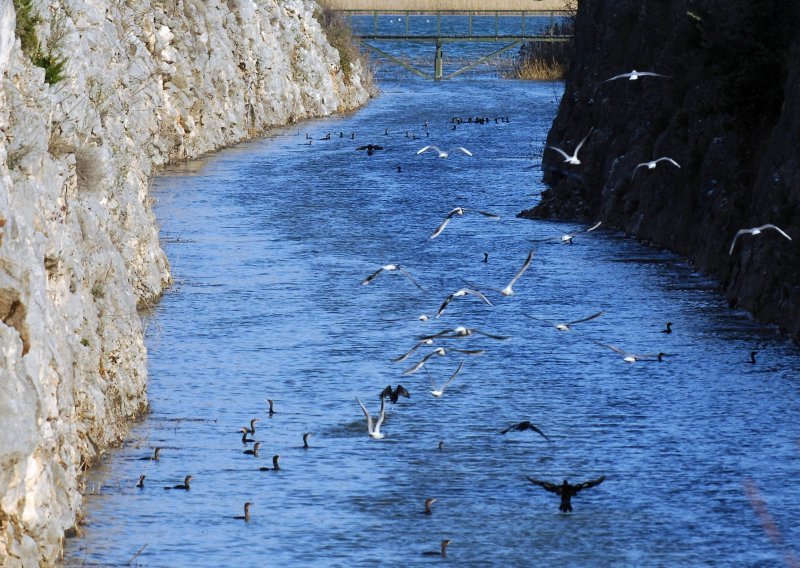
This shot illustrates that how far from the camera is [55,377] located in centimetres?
2164

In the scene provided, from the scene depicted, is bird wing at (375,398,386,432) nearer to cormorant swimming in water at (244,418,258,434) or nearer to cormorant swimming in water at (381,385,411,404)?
cormorant swimming in water at (381,385,411,404)

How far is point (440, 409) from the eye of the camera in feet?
101

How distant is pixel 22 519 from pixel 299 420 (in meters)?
10.7

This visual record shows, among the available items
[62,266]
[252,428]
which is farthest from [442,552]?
[62,266]

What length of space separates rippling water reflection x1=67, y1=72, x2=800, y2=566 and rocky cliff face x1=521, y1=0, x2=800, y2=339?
4.40 ft

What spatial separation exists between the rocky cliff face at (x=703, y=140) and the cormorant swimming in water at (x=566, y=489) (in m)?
12.8

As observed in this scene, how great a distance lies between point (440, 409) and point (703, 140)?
66.9 feet

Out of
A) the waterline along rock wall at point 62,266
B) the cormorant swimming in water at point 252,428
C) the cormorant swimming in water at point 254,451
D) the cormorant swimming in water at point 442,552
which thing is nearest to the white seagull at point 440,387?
the cormorant swimming in water at point 252,428

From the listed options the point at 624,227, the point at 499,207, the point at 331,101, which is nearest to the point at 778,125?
the point at 624,227

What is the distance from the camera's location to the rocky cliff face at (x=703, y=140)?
129 feet

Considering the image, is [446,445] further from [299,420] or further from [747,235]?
[747,235]

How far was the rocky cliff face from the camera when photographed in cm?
3947

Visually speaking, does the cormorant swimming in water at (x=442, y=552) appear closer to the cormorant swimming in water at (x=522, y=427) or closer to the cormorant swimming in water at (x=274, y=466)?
the cormorant swimming in water at (x=274, y=466)

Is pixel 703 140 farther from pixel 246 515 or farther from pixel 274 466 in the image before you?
pixel 246 515
